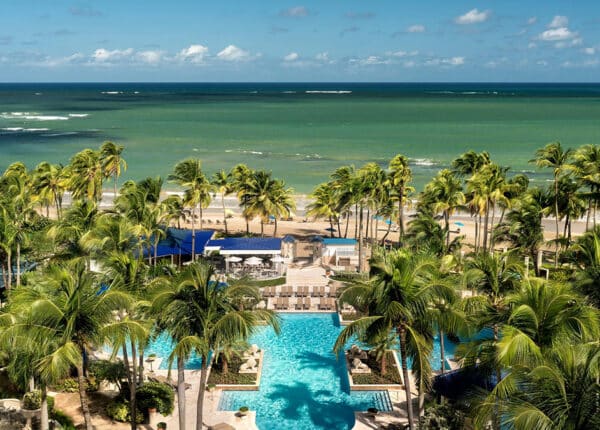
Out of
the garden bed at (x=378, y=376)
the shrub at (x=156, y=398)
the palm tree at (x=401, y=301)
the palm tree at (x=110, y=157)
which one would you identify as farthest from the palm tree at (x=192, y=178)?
the palm tree at (x=401, y=301)

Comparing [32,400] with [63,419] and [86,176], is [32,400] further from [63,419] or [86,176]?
[86,176]

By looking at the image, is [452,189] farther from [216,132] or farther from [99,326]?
[216,132]

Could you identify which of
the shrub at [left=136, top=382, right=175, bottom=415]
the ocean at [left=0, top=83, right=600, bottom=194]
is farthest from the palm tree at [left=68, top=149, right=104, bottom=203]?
the ocean at [left=0, top=83, right=600, bottom=194]

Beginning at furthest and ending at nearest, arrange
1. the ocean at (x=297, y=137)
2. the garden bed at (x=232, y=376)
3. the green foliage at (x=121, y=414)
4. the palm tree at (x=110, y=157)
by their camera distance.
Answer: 1. the ocean at (x=297, y=137)
2. the palm tree at (x=110, y=157)
3. the garden bed at (x=232, y=376)
4. the green foliage at (x=121, y=414)

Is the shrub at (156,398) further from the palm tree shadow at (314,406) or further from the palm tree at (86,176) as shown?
the palm tree at (86,176)

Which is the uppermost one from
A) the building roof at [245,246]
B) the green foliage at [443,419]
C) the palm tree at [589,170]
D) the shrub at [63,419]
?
the palm tree at [589,170]
